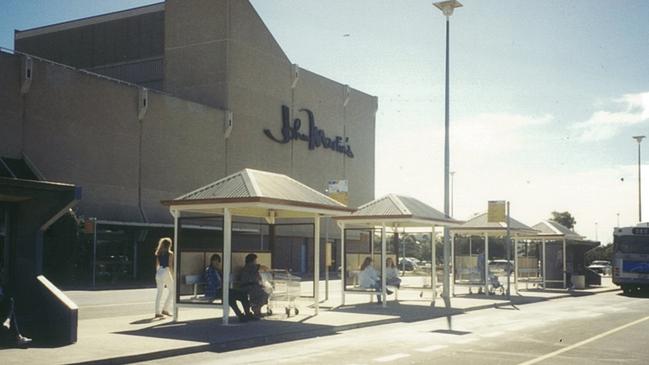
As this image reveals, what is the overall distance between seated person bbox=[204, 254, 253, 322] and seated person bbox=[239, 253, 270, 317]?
30 centimetres

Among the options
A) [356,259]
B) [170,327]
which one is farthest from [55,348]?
[356,259]

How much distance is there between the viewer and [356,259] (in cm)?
2408

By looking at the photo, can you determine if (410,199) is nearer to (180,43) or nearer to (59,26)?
(180,43)

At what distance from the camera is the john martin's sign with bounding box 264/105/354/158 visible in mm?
57094

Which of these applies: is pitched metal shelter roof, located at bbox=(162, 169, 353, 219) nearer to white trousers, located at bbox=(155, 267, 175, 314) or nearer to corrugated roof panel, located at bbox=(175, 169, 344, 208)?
corrugated roof panel, located at bbox=(175, 169, 344, 208)

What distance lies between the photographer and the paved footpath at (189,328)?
1134cm

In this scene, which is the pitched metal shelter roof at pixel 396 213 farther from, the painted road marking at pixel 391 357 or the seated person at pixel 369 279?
the painted road marking at pixel 391 357

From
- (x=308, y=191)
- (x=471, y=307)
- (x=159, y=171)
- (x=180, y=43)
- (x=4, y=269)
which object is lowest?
(x=471, y=307)

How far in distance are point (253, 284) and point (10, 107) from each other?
2420 cm

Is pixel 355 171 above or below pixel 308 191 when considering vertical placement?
above

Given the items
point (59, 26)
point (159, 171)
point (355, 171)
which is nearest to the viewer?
point (159, 171)

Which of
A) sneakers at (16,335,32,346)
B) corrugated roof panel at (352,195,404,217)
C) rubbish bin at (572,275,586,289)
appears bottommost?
rubbish bin at (572,275,586,289)

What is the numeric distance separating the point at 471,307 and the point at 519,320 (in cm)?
376

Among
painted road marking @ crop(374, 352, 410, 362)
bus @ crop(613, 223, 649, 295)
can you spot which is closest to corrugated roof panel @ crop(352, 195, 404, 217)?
painted road marking @ crop(374, 352, 410, 362)
